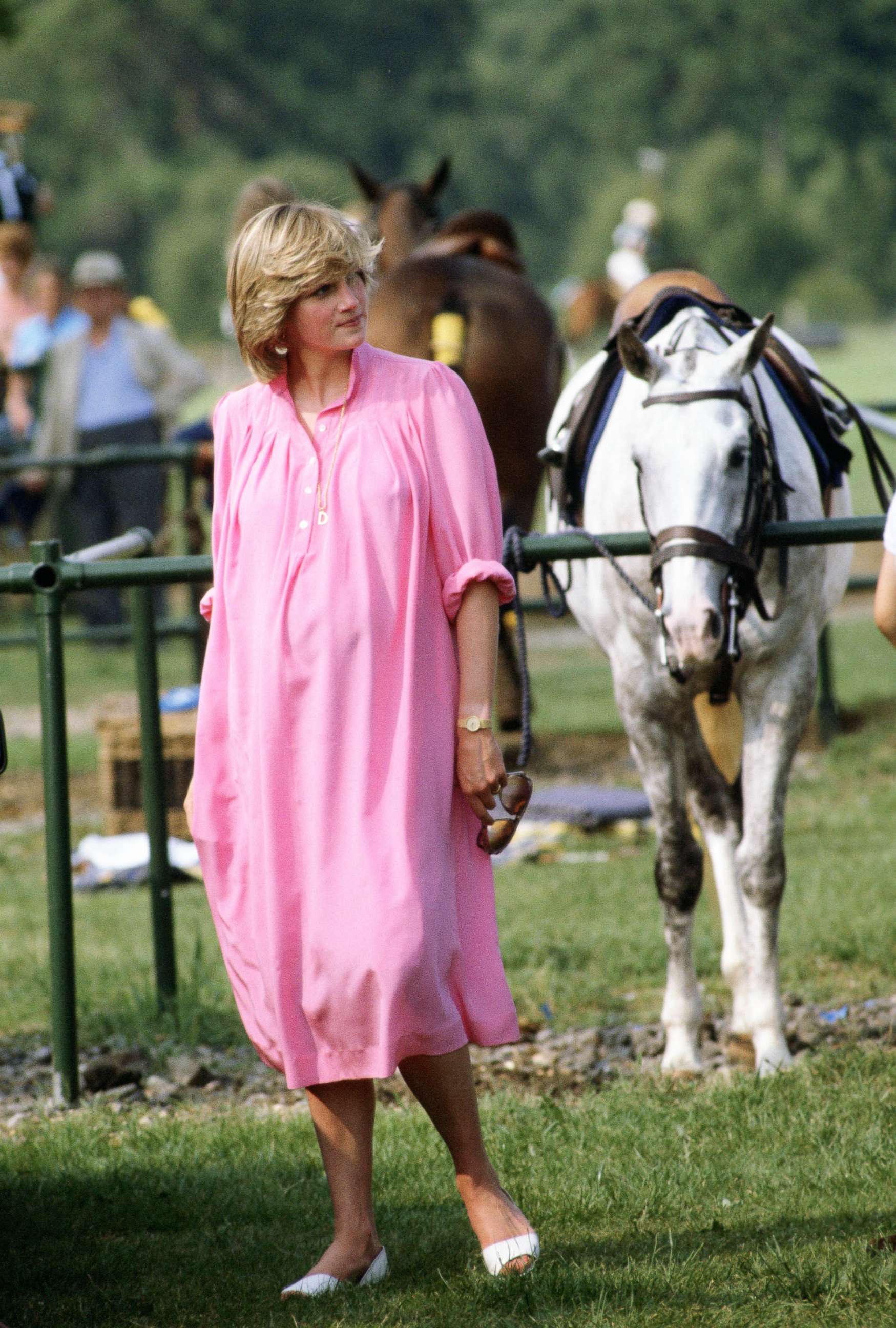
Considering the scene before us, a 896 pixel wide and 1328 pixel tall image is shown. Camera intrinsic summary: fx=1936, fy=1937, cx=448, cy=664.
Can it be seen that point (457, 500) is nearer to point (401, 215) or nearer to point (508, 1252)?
point (508, 1252)

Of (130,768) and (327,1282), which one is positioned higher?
(130,768)

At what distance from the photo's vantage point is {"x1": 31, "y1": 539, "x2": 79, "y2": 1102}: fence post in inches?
186

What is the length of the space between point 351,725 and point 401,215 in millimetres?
7767

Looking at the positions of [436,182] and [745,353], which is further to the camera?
[436,182]

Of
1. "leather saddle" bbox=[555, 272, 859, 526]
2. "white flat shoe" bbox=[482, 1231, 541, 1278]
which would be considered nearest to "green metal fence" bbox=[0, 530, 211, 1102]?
"leather saddle" bbox=[555, 272, 859, 526]

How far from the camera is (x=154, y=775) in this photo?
5.43 metres

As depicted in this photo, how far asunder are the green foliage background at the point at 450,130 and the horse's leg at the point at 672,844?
6233 cm

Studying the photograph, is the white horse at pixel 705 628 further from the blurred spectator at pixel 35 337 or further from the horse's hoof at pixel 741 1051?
the blurred spectator at pixel 35 337

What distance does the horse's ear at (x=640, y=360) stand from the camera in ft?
15.2

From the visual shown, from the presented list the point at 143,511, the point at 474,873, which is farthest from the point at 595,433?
the point at 143,511

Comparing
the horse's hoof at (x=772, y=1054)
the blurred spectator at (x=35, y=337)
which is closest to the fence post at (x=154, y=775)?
the horse's hoof at (x=772, y=1054)

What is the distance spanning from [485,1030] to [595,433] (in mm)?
2467

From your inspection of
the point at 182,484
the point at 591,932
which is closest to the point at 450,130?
the point at 182,484

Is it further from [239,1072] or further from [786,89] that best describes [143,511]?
[786,89]
